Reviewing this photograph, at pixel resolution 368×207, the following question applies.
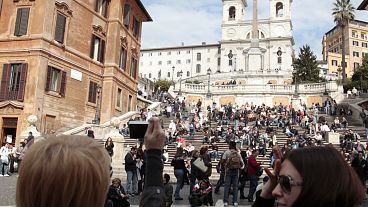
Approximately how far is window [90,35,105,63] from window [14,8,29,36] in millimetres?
6052

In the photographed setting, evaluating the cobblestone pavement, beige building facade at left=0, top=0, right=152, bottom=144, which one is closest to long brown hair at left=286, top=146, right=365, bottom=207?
the cobblestone pavement

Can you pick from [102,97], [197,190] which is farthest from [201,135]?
[197,190]

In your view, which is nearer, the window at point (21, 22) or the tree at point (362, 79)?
the window at point (21, 22)

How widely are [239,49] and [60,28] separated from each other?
78313mm

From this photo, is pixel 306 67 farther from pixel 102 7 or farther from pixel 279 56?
pixel 102 7

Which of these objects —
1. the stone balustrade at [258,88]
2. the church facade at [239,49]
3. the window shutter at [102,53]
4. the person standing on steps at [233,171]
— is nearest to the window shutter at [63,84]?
the window shutter at [102,53]

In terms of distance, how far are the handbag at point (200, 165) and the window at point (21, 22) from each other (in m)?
19.3

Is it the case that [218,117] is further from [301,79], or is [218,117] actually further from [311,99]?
[301,79]

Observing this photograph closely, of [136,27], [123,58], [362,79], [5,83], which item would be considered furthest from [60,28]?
[362,79]

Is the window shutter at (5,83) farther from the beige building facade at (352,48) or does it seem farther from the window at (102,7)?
the beige building facade at (352,48)

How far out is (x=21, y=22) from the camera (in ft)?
86.8

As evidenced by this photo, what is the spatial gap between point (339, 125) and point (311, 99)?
84.0 feet

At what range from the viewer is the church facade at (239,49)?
94512mm

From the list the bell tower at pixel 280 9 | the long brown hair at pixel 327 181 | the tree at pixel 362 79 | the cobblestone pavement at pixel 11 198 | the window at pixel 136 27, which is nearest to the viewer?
the long brown hair at pixel 327 181
